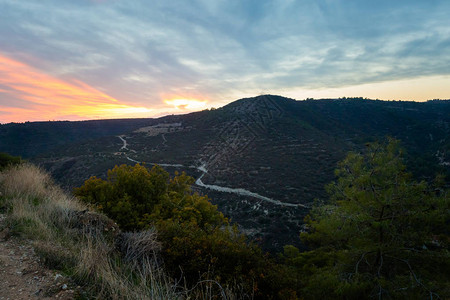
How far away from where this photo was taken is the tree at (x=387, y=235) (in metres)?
6.93

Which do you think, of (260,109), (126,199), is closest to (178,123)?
(260,109)

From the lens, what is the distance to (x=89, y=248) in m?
3.64

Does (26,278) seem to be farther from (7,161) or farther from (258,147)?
(258,147)

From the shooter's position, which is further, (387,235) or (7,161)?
(7,161)

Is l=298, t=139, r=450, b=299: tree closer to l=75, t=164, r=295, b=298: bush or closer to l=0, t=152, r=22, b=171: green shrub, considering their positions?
l=75, t=164, r=295, b=298: bush

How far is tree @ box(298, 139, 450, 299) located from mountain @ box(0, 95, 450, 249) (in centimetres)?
1026

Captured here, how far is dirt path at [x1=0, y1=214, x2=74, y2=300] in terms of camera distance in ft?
8.84

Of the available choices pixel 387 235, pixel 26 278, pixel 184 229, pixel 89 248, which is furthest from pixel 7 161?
pixel 387 235

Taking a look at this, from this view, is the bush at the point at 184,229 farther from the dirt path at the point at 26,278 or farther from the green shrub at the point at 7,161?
the green shrub at the point at 7,161

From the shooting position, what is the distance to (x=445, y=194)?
7539 millimetres

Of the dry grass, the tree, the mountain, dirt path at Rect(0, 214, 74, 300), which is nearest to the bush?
the dry grass

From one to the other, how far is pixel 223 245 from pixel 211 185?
1158 inches

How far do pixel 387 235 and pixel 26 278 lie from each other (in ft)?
33.9

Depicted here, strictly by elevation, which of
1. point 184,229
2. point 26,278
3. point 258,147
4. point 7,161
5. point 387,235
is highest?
point 7,161
